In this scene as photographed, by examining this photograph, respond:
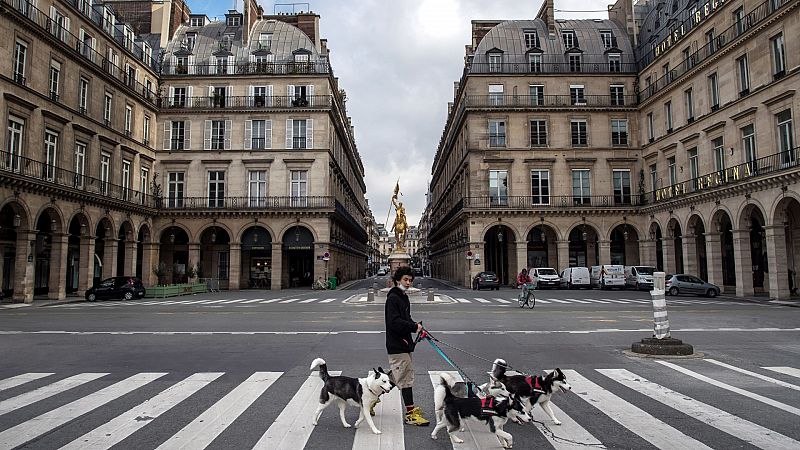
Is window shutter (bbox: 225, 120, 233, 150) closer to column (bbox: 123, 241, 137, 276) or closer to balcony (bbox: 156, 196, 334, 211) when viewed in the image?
balcony (bbox: 156, 196, 334, 211)

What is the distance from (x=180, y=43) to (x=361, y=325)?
41750 millimetres

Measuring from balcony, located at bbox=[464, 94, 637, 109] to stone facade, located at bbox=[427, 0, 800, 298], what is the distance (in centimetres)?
10

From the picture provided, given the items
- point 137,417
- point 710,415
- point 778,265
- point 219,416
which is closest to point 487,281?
point 778,265

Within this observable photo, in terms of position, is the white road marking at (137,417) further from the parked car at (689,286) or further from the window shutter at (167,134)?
the window shutter at (167,134)

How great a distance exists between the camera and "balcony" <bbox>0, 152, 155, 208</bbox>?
26531 mm

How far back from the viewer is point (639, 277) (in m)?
38.5

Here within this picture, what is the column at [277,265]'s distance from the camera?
42625 mm

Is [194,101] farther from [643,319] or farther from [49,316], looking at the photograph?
[643,319]

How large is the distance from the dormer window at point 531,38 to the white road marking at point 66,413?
46.1m

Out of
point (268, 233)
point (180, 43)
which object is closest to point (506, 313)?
point (268, 233)

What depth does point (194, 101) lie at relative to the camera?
146 ft

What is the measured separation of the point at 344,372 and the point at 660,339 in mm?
6632

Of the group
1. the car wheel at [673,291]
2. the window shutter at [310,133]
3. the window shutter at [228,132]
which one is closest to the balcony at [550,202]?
the car wheel at [673,291]

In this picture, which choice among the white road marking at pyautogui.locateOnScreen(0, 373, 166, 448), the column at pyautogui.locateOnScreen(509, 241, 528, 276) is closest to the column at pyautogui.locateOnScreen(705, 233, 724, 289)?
the column at pyautogui.locateOnScreen(509, 241, 528, 276)
